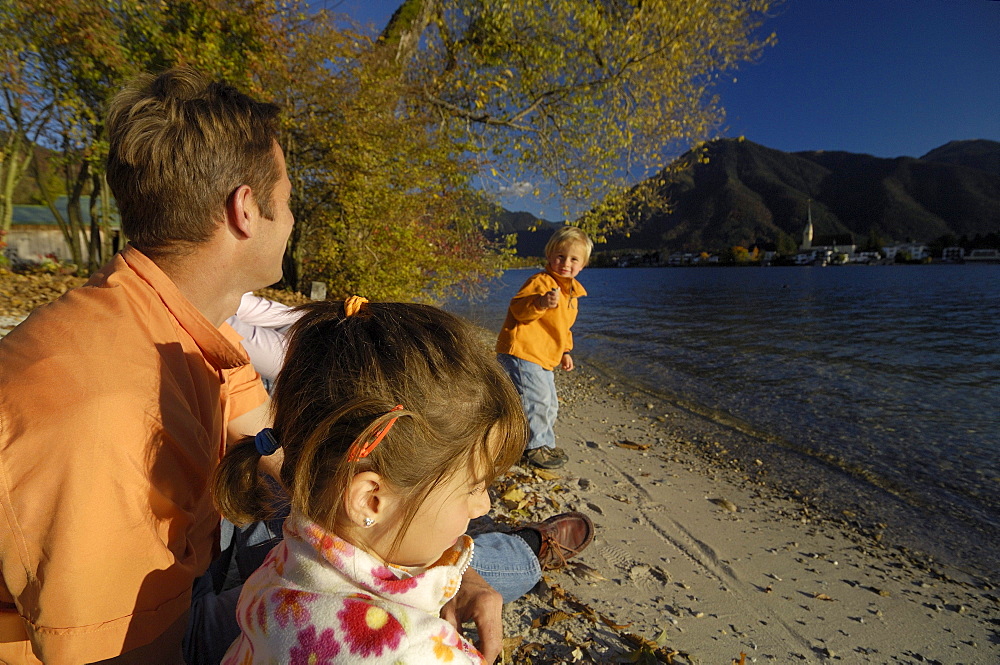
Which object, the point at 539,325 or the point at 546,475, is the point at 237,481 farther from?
the point at 539,325

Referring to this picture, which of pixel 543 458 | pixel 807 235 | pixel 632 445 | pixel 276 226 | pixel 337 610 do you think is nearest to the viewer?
pixel 337 610

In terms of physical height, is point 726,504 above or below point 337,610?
below

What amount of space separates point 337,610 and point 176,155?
1.45 m

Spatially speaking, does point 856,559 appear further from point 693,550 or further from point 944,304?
point 944,304

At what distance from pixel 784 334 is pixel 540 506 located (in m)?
18.3

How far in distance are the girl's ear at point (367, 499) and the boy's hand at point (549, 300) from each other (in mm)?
3418

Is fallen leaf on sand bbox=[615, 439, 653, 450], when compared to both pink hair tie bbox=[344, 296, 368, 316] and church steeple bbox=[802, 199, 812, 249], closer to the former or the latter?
pink hair tie bbox=[344, 296, 368, 316]

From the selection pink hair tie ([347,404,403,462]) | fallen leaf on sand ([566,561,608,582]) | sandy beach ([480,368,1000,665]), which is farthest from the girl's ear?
fallen leaf on sand ([566,561,608,582])

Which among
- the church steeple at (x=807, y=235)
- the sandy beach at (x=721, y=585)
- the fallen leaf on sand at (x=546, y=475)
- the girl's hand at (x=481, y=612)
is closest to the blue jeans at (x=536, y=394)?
the fallen leaf on sand at (x=546, y=475)

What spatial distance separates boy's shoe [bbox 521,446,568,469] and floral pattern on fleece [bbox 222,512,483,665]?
350cm

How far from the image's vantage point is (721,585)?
10.5ft

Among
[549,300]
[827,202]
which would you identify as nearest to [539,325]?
[549,300]

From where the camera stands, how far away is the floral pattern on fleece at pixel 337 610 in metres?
1.11

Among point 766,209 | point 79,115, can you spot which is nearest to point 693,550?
point 79,115
